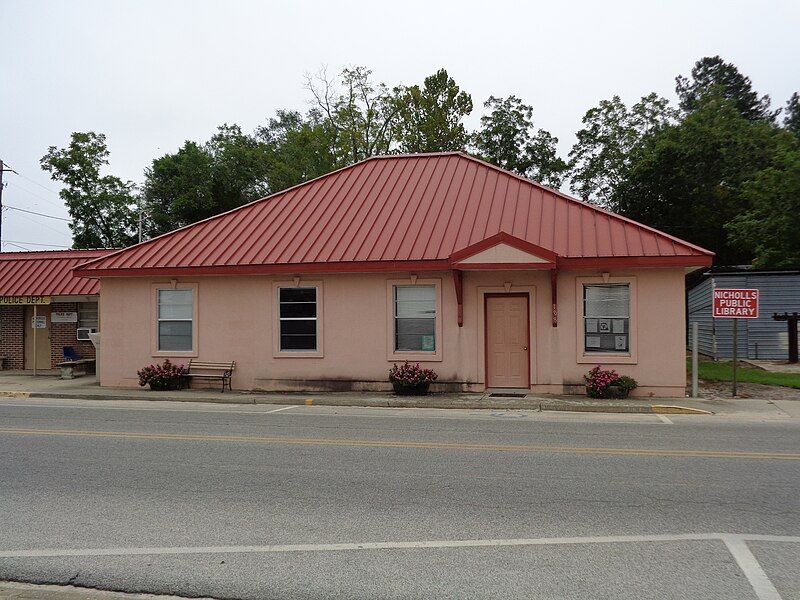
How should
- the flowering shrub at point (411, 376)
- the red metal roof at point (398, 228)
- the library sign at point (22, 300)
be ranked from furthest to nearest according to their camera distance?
the library sign at point (22, 300) < the flowering shrub at point (411, 376) < the red metal roof at point (398, 228)

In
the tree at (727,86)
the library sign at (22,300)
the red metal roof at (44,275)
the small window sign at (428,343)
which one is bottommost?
the small window sign at (428,343)

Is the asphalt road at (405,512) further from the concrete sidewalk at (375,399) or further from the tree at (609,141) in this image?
the tree at (609,141)

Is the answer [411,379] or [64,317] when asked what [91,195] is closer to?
[64,317]

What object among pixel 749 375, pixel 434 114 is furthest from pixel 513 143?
pixel 749 375

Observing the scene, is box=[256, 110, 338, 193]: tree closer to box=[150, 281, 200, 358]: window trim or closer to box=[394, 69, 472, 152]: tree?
box=[394, 69, 472, 152]: tree

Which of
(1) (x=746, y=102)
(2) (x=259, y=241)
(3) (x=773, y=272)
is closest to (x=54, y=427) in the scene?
(2) (x=259, y=241)

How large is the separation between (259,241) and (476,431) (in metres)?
9.61

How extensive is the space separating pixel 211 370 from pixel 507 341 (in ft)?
25.1

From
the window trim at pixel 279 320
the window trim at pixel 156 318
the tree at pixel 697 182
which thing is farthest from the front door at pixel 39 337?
the tree at pixel 697 182

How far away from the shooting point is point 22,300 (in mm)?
22859

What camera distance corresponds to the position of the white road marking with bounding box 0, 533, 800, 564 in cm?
557

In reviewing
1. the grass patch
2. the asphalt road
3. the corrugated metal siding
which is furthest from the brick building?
the corrugated metal siding

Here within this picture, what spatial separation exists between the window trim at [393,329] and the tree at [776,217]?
1907 cm

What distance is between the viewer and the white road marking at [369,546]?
5570 millimetres
